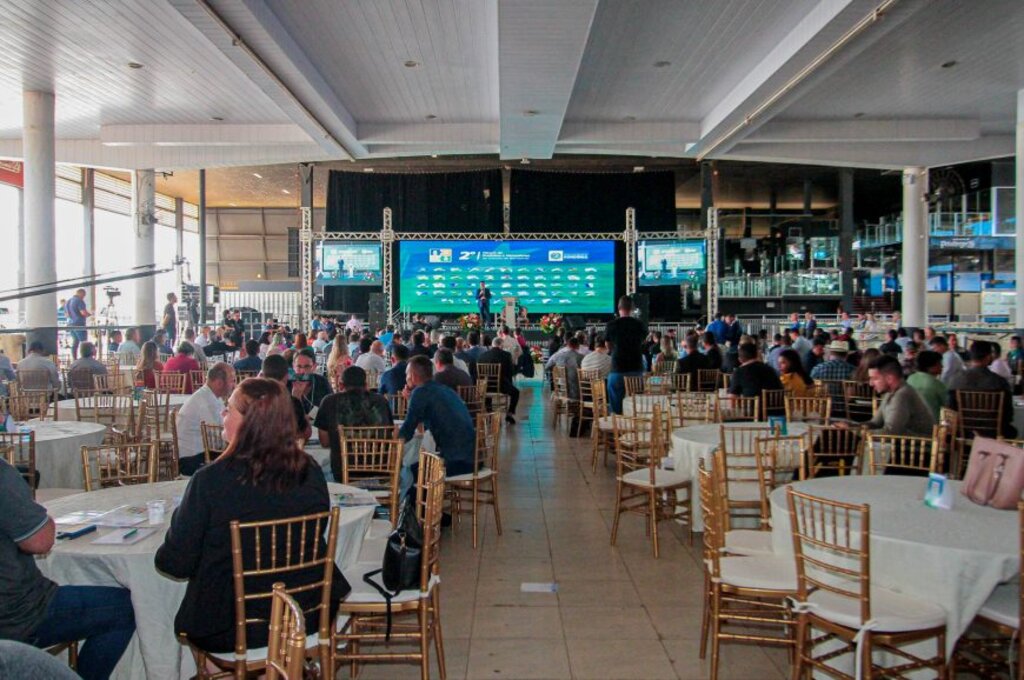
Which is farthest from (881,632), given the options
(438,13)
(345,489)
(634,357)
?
(438,13)

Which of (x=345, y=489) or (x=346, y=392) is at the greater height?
(x=346, y=392)

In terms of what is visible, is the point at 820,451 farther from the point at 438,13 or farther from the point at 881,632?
the point at 438,13

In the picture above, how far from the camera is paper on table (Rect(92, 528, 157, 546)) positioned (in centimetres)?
303

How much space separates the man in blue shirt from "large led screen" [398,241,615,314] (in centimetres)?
1375

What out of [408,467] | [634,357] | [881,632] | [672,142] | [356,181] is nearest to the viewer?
[881,632]

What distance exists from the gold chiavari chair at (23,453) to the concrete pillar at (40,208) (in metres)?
7.88

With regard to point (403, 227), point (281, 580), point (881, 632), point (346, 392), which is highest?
point (403, 227)

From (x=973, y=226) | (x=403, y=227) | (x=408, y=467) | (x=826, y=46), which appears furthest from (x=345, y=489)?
(x=973, y=226)

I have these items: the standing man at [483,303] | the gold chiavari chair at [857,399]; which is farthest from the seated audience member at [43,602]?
the standing man at [483,303]

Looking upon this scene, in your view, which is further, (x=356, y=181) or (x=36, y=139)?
(x=356, y=181)

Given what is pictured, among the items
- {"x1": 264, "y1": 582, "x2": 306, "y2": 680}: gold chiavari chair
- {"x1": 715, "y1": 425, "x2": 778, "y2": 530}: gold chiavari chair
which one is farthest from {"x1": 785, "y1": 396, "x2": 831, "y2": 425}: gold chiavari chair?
{"x1": 264, "y1": 582, "x2": 306, "y2": 680}: gold chiavari chair

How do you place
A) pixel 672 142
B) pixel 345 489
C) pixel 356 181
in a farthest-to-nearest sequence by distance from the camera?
pixel 356 181 < pixel 672 142 < pixel 345 489

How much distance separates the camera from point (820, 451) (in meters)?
5.26

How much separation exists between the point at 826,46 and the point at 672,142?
5.85 meters
